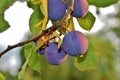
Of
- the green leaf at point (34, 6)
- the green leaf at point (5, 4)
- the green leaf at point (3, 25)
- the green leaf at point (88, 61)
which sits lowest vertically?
the green leaf at point (88, 61)

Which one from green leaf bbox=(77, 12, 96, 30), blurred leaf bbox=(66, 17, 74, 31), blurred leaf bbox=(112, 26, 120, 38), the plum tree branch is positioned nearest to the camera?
the plum tree branch

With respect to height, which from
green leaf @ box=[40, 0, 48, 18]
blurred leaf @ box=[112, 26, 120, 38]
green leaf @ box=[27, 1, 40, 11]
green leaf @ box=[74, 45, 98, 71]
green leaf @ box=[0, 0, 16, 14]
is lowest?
blurred leaf @ box=[112, 26, 120, 38]

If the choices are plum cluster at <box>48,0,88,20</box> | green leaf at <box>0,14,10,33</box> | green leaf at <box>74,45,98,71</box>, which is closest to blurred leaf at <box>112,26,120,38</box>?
green leaf at <box>74,45,98,71</box>

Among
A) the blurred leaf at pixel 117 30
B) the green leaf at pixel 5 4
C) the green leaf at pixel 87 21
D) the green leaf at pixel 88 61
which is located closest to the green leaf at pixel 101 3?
the green leaf at pixel 87 21

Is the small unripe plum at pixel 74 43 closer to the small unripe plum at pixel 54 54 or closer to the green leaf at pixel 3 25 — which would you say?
the small unripe plum at pixel 54 54

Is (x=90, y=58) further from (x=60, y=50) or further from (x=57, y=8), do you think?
(x=57, y=8)

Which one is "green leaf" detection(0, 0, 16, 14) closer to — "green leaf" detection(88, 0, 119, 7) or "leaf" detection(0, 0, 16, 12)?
"leaf" detection(0, 0, 16, 12)
